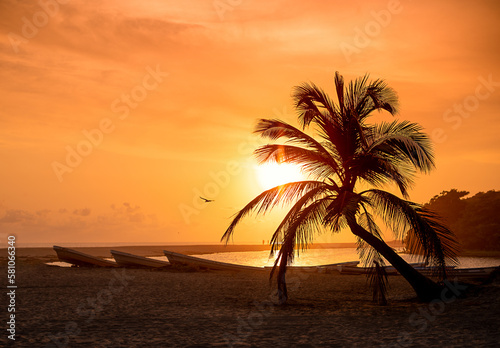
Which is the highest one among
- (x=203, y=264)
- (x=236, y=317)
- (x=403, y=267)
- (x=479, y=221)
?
(x=479, y=221)

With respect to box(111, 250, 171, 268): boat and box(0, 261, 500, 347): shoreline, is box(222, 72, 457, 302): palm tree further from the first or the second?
box(111, 250, 171, 268): boat

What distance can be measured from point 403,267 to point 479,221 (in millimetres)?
77457

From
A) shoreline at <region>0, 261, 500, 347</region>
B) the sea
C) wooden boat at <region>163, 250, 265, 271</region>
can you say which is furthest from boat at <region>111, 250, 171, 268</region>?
shoreline at <region>0, 261, 500, 347</region>

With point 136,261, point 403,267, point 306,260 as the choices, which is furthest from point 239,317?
point 306,260

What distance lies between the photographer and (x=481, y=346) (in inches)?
367

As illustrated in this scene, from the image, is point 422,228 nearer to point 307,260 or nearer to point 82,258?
point 82,258

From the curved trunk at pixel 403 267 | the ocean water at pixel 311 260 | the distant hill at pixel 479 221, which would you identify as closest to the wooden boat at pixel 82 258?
the ocean water at pixel 311 260

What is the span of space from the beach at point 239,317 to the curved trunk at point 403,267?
37 cm

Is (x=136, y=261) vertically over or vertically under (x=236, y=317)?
over

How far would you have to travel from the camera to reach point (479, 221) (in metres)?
84.9

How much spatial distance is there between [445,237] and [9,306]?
1375cm

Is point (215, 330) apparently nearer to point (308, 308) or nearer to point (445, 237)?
point (308, 308)

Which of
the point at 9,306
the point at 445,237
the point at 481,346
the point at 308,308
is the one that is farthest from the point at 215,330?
the point at 445,237

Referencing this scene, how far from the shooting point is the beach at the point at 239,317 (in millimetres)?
10102
